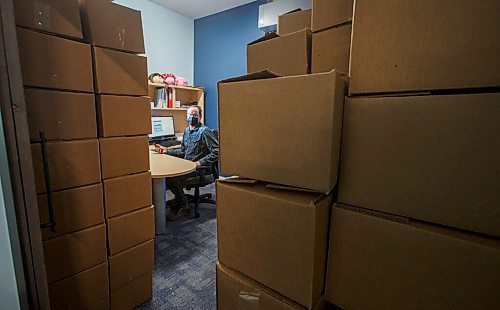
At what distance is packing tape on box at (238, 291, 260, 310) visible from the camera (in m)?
0.85

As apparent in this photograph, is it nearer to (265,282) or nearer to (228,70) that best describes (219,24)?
(228,70)

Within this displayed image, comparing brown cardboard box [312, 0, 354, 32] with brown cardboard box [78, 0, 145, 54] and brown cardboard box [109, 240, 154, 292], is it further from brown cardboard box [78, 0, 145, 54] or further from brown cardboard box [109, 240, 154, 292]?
brown cardboard box [109, 240, 154, 292]

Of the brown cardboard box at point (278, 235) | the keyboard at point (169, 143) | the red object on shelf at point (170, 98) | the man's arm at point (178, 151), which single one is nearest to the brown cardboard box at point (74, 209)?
the brown cardboard box at point (278, 235)

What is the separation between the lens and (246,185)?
87cm

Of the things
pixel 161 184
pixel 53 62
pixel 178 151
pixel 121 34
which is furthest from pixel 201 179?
pixel 53 62

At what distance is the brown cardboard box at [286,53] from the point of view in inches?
38.6

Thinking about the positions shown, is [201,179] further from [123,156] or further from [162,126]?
[162,126]

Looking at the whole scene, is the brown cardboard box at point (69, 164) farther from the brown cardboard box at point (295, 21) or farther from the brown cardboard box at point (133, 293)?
the brown cardboard box at point (295, 21)

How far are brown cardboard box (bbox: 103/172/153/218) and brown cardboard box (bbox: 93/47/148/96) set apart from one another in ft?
1.60

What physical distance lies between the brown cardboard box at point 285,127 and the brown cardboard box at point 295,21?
58 cm

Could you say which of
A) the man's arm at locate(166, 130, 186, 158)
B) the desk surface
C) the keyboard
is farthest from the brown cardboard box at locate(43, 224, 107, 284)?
the keyboard

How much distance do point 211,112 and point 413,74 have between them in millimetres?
3900

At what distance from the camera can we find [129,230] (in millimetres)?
1461

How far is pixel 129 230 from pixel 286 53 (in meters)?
1.32
